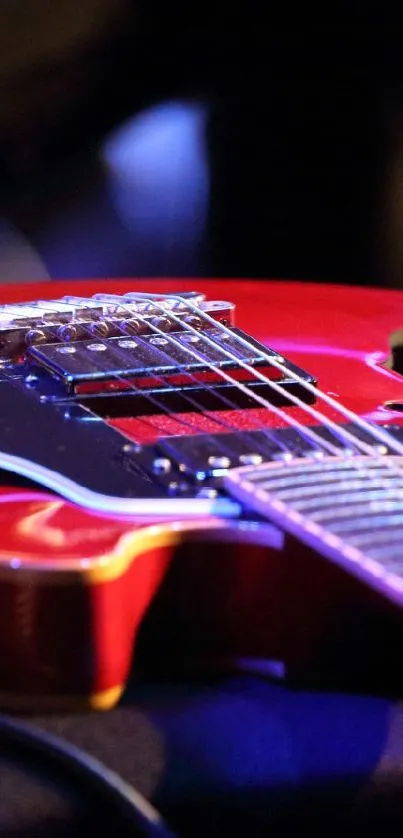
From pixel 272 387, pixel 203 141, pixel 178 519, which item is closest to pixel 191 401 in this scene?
pixel 272 387

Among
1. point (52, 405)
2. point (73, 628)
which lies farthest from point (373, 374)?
point (73, 628)

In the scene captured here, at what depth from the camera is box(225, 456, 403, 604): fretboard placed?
413 mm

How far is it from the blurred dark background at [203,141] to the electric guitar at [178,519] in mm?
831

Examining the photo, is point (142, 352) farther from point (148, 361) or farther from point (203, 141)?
point (203, 141)

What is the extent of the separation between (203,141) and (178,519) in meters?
1.07

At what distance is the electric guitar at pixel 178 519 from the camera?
0.45 metres

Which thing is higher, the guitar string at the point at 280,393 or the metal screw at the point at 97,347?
the metal screw at the point at 97,347

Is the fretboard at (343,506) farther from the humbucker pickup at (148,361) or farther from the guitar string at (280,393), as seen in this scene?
the humbucker pickup at (148,361)

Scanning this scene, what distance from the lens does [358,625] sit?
497 millimetres

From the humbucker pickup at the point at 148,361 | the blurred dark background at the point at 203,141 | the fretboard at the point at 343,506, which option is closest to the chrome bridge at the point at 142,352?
the humbucker pickup at the point at 148,361

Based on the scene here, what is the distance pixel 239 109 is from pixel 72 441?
99 cm

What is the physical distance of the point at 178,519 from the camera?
18.5 inches

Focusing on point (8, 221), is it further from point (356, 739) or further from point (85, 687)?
point (85, 687)

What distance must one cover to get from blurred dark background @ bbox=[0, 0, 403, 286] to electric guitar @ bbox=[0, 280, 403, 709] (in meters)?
0.83
